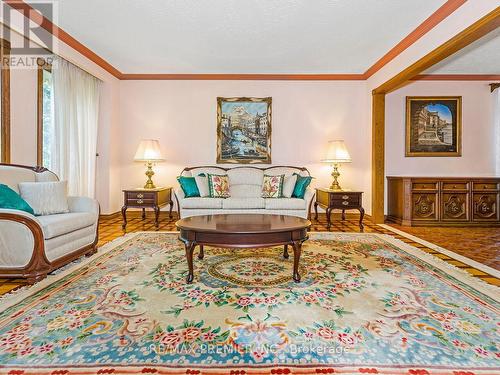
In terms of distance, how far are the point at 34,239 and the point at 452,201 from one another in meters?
5.95

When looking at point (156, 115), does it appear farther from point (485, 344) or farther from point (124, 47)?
point (485, 344)

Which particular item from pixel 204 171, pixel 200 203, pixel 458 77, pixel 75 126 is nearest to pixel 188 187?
pixel 200 203

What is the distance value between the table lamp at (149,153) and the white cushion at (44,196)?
2.03 metres

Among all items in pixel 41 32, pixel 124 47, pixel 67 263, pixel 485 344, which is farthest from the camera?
pixel 124 47

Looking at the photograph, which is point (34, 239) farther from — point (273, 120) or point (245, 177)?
point (273, 120)

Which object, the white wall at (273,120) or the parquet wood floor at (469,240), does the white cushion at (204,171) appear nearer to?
the white wall at (273,120)

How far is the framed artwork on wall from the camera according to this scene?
5625 mm

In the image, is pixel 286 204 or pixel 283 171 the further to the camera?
pixel 283 171

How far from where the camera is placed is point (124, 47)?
4434mm

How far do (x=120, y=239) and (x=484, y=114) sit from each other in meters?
6.86

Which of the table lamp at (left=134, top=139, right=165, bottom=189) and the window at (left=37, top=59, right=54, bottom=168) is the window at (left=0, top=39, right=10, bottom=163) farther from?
the table lamp at (left=134, top=139, right=165, bottom=189)

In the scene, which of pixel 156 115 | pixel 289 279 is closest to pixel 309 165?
pixel 156 115

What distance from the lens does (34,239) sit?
7.89ft

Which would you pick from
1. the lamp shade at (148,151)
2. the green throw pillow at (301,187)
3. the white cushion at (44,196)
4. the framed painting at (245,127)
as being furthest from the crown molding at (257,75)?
the green throw pillow at (301,187)
